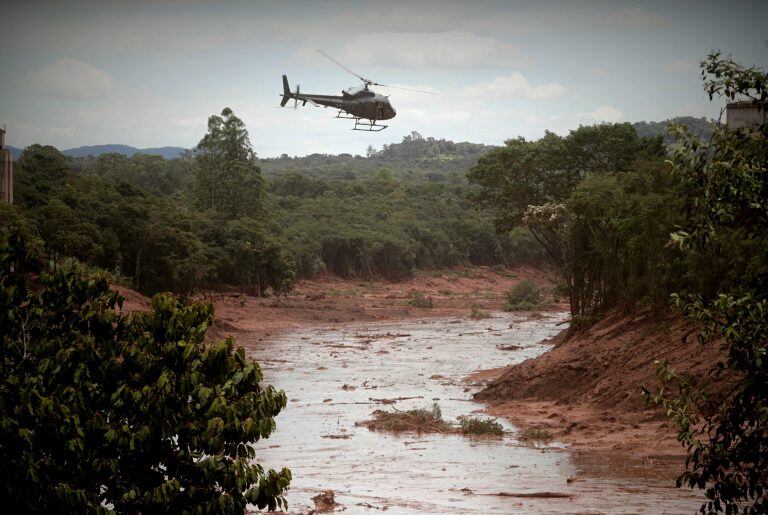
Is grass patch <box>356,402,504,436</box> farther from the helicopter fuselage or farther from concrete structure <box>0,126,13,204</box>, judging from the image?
the helicopter fuselage

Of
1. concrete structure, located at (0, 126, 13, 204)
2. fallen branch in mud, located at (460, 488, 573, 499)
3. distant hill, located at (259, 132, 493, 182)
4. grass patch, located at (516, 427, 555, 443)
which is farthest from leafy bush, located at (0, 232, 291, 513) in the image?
distant hill, located at (259, 132, 493, 182)

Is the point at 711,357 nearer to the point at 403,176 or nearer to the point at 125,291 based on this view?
the point at 125,291

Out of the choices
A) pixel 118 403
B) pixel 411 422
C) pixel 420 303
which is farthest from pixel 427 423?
pixel 420 303

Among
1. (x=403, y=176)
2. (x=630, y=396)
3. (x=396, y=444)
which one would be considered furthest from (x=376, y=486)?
(x=403, y=176)

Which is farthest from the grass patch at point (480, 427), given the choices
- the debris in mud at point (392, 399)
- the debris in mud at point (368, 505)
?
the debris in mud at point (368, 505)

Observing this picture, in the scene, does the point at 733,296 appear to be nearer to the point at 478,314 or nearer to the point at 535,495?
the point at 535,495

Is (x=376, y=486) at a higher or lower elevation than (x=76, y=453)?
lower
